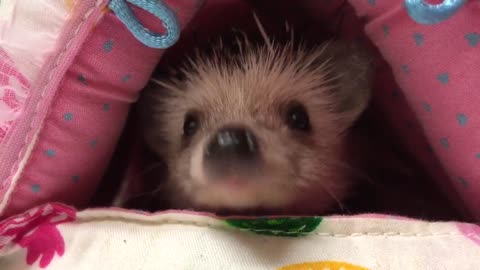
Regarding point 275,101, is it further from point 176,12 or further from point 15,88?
point 15,88

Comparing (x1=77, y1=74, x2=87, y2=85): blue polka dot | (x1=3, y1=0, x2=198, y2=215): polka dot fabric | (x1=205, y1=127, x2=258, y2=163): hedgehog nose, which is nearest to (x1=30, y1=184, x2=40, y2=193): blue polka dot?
(x1=3, y1=0, x2=198, y2=215): polka dot fabric

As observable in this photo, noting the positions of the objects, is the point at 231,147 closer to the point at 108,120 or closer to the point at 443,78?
the point at 108,120

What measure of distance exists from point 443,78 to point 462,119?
0.27 feet

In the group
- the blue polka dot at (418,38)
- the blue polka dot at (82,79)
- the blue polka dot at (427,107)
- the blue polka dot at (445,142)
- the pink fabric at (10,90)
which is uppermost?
the blue polka dot at (418,38)

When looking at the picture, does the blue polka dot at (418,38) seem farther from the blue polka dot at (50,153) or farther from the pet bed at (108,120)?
the blue polka dot at (50,153)

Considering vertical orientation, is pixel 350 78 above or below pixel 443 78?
below

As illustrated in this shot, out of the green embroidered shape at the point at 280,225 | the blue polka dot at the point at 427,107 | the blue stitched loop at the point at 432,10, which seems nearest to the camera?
the blue stitched loop at the point at 432,10

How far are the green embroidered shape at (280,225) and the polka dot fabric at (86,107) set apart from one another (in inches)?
13.0

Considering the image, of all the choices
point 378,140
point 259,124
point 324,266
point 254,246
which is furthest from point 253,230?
point 378,140

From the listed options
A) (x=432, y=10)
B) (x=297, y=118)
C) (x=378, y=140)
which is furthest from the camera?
(x=378, y=140)

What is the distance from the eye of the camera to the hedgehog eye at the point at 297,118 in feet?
4.39

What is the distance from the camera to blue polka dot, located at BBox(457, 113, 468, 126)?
3.23 feet

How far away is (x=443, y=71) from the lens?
966 mm

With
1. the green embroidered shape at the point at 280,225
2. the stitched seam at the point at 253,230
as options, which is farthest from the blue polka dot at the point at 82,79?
the green embroidered shape at the point at 280,225
